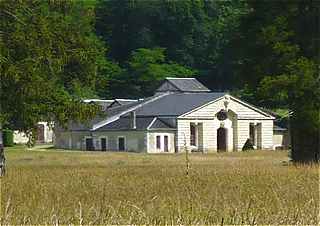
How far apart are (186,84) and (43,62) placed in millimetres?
54920

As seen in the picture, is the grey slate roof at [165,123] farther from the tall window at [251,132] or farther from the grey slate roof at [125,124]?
the tall window at [251,132]

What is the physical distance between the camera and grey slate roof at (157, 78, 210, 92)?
7625cm

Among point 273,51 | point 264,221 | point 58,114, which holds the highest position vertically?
point 273,51

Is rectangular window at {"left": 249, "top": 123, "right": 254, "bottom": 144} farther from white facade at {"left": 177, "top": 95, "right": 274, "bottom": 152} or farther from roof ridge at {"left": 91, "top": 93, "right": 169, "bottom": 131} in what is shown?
roof ridge at {"left": 91, "top": 93, "right": 169, "bottom": 131}

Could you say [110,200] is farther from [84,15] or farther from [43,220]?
[84,15]

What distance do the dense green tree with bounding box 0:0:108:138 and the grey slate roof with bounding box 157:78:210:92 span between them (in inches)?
1965

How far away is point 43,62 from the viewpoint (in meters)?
22.9

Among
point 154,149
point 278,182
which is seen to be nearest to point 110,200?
point 278,182

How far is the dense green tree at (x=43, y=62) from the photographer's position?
2203cm

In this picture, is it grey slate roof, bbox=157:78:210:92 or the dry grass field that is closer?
the dry grass field

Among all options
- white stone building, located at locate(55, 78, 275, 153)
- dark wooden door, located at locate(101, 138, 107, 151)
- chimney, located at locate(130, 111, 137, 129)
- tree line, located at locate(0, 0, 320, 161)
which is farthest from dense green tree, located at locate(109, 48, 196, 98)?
tree line, located at locate(0, 0, 320, 161)

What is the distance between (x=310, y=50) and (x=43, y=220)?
19.3 metres

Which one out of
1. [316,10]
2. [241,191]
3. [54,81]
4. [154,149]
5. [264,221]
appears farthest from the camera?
[154,149]

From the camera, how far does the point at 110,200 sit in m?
11.7
